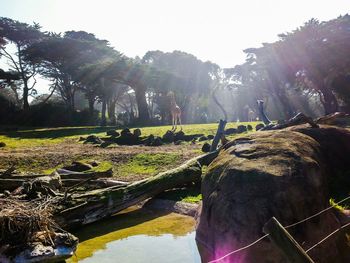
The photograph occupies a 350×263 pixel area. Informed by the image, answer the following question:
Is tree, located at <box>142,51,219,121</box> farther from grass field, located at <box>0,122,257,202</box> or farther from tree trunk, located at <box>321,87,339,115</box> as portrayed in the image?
grass field, located at <box>0,122,257,202</box>

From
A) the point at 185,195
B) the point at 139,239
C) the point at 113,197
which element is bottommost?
the point at 139,239

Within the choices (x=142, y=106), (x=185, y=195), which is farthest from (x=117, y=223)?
(x=142, y=106)

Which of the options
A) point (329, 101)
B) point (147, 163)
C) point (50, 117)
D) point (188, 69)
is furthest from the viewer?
point (188, 69)

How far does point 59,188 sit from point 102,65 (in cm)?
3267

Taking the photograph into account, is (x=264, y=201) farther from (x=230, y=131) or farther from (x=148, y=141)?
(x=230, y=131)

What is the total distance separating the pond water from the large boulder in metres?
0.58

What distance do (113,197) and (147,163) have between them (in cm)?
703

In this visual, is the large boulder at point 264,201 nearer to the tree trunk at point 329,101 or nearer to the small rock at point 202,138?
the small rock at point 202,138

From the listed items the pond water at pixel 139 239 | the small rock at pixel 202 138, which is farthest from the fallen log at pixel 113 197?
the small rock at pixel 202 138

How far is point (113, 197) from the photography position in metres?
10.2

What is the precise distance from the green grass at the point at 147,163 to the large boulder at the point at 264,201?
8.15 meters

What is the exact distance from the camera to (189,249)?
25.6 ft

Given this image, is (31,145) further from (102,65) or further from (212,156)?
(102,65)

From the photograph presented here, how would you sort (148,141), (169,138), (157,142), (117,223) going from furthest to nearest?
(169,138)
(148,141)
(157,142)
(117,223)
